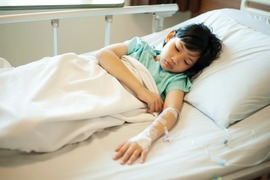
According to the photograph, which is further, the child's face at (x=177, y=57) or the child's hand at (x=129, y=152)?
the child's face at (x=177, y=57)

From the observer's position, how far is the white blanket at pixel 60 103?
865 millimetres

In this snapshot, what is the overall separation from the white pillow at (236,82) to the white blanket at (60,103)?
0.22 metres

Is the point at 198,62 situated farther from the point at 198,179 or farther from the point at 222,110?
the point at 198,179

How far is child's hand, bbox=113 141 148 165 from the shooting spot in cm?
93

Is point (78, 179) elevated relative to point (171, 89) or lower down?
lower down

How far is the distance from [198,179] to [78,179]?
1.18 feet

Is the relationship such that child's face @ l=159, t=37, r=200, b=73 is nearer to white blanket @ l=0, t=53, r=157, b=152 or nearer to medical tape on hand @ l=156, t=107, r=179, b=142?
white blanket @ l=0, t=53, r=157, b=152

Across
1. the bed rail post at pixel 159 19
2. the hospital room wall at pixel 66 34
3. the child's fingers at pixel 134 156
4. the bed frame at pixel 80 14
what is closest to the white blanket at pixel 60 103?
the child's fingers at pixel 134 156

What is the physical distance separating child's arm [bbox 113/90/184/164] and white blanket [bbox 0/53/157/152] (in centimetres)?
9

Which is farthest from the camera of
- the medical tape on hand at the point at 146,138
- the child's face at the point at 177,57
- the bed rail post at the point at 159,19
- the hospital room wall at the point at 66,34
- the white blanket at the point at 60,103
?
the hospital room wall at the point at 66,34

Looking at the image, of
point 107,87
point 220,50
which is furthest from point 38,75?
point 220,50

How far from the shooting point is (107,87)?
113cm

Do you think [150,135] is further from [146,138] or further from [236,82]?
[236,82]

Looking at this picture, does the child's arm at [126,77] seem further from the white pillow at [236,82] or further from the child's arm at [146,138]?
the white pillow at [236,82]
